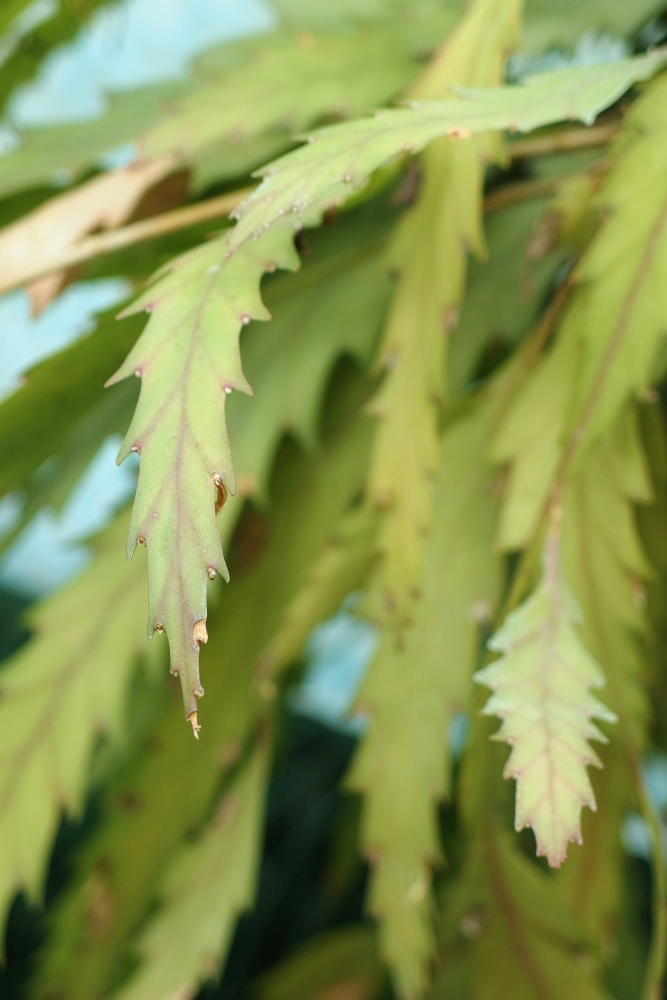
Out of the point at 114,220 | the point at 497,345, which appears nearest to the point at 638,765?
the point at 497,345

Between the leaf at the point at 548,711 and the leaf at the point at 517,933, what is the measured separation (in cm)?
14

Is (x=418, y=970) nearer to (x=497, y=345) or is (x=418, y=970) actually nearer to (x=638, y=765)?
(x=638, y=765)

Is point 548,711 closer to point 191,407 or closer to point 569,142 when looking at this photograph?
point 191,407

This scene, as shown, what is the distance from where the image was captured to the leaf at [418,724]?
13.0 inches

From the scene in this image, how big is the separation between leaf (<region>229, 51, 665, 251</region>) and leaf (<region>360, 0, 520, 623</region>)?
0.11ft

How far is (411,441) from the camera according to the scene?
302mm

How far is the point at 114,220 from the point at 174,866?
0.27m

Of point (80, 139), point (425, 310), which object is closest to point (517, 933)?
point (425, 310)

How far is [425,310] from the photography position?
12.1 inches

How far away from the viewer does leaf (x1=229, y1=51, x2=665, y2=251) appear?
0.21 metres

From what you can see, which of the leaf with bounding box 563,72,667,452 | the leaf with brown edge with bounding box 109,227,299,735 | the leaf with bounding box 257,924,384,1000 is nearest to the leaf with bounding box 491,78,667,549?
the leaf with bounding box 563,72,667,452

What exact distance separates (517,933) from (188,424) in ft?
0.94

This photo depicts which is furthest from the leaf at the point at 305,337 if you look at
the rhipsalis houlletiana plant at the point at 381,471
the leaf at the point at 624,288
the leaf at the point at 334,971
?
the leaf at the point at 334,971

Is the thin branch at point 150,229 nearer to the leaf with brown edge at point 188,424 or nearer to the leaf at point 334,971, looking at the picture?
the leaf with brown edge at point 188,424
